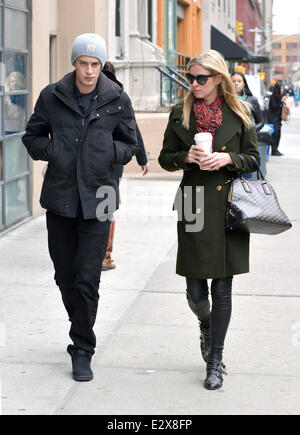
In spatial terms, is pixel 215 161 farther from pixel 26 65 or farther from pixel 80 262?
pixel 26 65

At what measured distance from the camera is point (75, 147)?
5340 mm

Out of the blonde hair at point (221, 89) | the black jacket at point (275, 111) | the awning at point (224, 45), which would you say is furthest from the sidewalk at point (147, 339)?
the awning at point (224, 45)

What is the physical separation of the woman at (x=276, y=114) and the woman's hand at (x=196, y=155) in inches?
680

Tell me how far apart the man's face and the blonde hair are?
1.75 feet

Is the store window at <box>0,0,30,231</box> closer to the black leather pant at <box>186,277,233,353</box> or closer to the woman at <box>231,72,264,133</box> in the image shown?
the woman at <box>231,72,264,133</box>

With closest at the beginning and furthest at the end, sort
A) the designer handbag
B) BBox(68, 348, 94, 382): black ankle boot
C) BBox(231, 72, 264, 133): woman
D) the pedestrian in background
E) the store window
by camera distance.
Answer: the designer handbag
BBox(68, 348, 94, 382): black ankle boot
the pedestrian in background
the store window
BBox(231, 72, 264, 133): woman

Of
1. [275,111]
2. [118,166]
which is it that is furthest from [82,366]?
[275,111]

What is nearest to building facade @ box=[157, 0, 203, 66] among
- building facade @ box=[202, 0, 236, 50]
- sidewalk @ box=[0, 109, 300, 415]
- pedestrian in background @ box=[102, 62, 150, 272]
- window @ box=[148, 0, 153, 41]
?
building facade @ box=[202, 0, 236, 50]

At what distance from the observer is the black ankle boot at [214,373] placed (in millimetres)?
5246

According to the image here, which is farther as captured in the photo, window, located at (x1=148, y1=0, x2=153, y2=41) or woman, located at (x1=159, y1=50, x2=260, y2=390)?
window, located at (x1=148, y1=0, x2=153, y2=41)

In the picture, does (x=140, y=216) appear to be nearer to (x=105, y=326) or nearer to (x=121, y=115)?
(x=105, y=326)

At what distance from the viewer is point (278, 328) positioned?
6.61 metres

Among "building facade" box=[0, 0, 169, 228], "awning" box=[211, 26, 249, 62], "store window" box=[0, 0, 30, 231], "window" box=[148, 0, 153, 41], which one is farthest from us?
"awning" box=[211, 26, 249, 62]

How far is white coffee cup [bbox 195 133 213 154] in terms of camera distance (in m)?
5.00
